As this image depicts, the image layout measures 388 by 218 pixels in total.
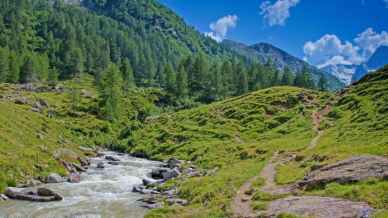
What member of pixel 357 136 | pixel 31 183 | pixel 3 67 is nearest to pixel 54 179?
pixel 31 183

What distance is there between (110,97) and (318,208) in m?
96.5

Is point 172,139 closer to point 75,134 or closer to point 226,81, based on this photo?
point 75,134

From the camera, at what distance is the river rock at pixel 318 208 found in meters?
23.6

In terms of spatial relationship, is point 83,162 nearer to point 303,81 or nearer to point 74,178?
point 74,178

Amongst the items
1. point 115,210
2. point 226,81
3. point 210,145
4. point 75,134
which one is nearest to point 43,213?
point 115,210

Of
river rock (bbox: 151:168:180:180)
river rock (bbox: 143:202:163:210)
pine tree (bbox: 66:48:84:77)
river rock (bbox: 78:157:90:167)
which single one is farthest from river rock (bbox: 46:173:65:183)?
pine tree (bbox: 66:48:84:77)

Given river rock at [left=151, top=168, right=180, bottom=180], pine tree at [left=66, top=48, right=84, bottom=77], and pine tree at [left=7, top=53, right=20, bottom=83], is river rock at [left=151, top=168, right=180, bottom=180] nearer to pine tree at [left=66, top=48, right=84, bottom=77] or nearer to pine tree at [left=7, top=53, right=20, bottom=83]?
pine tree at [left=7, top=53, right=20, bottom=83]

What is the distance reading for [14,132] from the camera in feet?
188

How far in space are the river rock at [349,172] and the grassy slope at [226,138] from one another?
738cm

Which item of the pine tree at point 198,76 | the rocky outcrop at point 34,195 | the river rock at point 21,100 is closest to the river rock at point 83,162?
the rocky outcrop at point 34,195

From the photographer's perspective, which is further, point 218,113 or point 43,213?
point 218,113

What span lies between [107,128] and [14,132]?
44.5m

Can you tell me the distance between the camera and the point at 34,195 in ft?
125

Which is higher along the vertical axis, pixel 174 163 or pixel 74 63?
pixel 74 63
